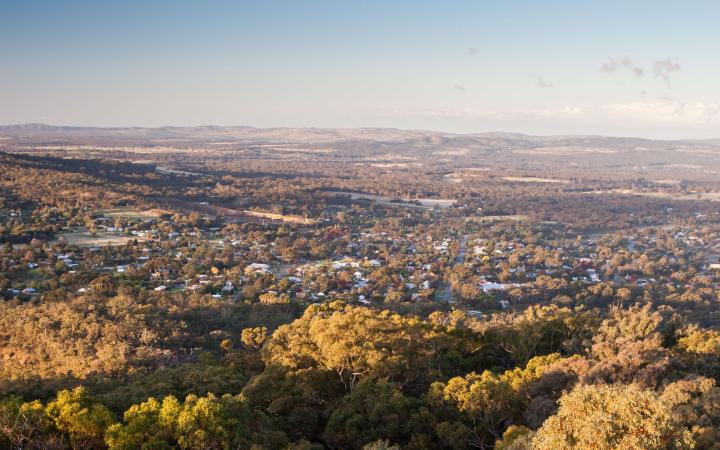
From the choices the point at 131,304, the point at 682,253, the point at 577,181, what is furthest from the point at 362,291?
the point at 577,181

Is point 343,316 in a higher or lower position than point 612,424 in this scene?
lower

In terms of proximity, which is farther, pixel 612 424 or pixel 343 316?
pixel 343 316

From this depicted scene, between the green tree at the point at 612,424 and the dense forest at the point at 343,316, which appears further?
the dense forest at the point at 343,316

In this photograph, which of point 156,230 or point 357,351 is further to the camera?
point 156,230

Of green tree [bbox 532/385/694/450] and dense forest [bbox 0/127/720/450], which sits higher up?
green tree [bbox 532/385/694/450]

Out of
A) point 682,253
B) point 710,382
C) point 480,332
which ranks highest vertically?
point 710,382

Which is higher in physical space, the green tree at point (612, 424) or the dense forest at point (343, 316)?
the green tree at point (612, 424)

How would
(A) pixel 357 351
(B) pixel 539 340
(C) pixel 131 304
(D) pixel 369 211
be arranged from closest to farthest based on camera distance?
(A) pixel 357 351 < (B) pixel 539 340 < (C) pixel 131 304 < (D) pixel 369 211

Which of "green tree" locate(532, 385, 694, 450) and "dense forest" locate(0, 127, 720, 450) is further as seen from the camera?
"dense forest" locate(0, 127, 720, 450)

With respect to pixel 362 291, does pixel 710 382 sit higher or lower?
higher

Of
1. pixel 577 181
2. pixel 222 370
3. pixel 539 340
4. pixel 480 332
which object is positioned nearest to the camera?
pixel 222 370

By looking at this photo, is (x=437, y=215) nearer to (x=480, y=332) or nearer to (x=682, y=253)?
(x=682, y=253)
